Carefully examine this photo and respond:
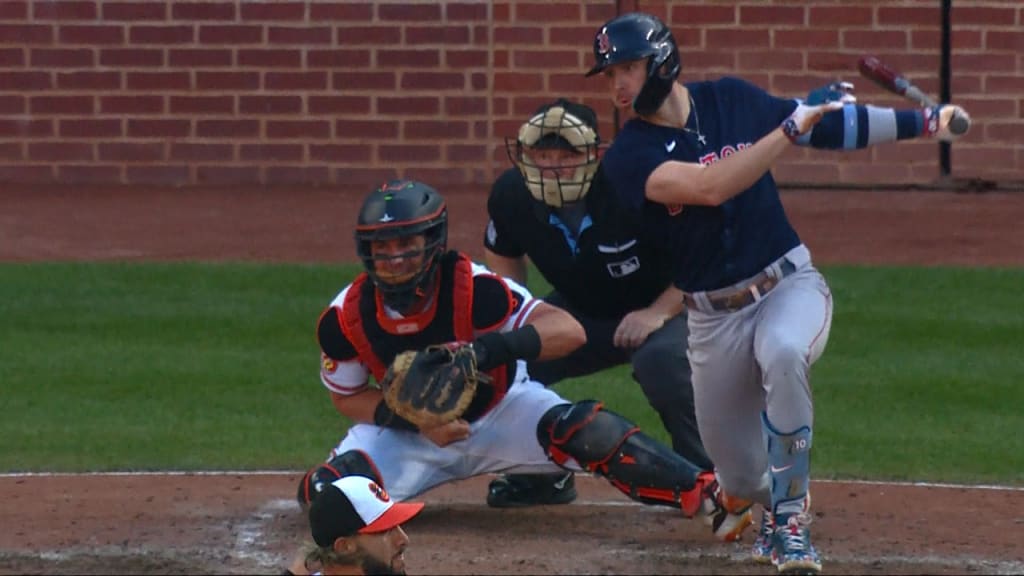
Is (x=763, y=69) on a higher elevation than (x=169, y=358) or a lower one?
higher


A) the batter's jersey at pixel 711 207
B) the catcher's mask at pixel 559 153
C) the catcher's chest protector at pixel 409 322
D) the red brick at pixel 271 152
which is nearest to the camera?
the batter's jersey at pixel 711 207

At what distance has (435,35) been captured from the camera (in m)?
15.6

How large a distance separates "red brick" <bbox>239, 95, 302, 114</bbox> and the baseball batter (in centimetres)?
964

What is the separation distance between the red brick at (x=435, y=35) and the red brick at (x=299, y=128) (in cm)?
100

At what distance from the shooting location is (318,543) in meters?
4.66

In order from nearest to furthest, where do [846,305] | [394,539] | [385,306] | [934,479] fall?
[394,539] → [385,306] → [934,479] → [846,305]

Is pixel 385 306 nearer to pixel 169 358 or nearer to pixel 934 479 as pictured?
pixel 934 479

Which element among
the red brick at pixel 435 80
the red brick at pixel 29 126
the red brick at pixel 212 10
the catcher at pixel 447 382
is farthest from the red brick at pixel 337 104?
the catcher at pixel 447 382

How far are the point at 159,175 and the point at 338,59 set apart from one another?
1.80 metres

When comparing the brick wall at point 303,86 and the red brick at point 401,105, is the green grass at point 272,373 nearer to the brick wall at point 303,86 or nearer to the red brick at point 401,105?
the brick wall at point 303,86

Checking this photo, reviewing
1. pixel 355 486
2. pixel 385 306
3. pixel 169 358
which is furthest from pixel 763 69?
pixel 355 486

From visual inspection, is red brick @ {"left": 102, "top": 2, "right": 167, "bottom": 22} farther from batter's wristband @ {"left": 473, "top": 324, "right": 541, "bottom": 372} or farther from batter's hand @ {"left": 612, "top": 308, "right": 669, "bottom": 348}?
batter's wristband @ {"left": 473, "top": 324, "right": 541, "bottom": 372}

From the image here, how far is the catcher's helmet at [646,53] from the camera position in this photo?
19.5 feet

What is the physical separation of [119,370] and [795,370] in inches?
197
